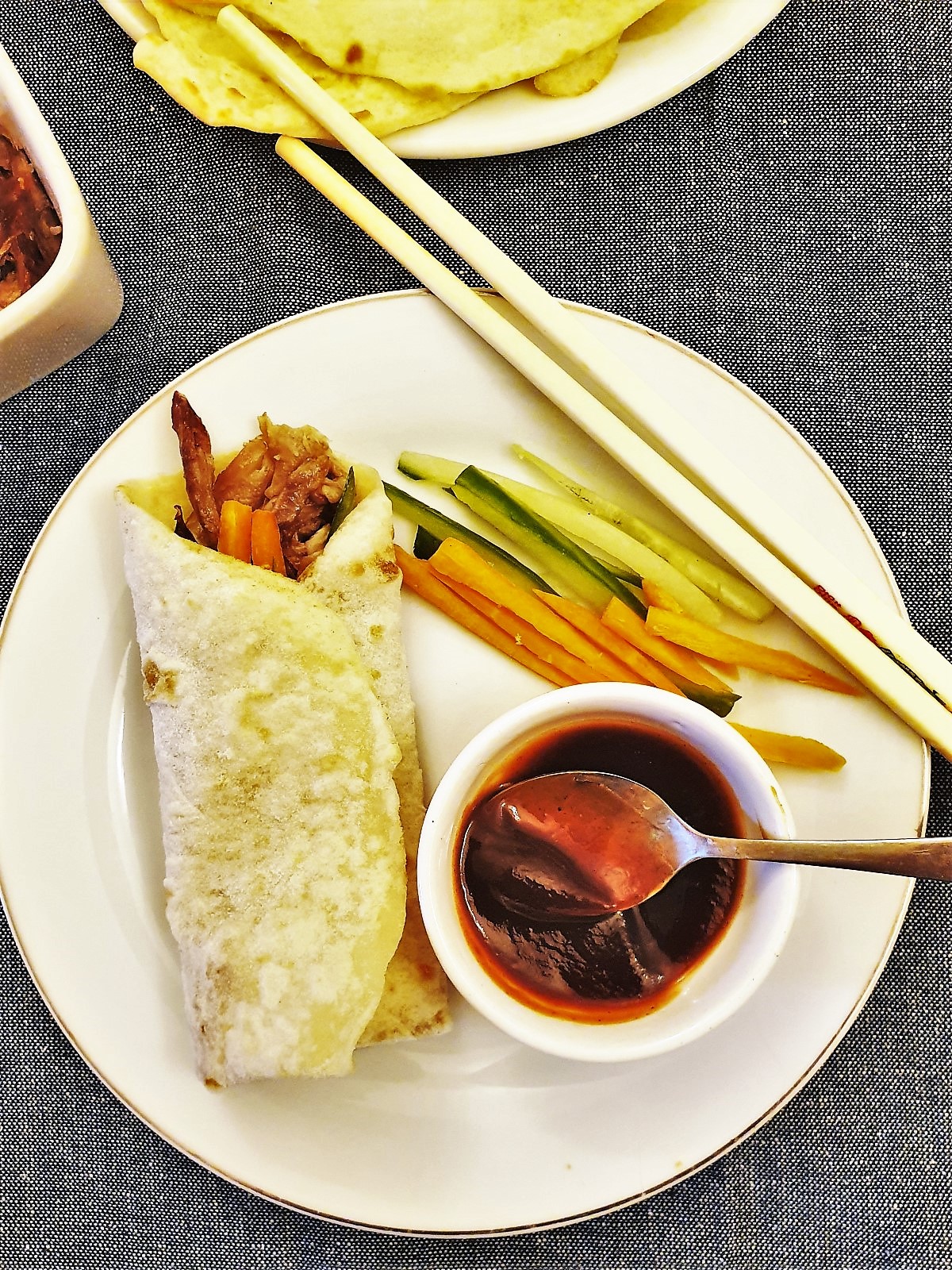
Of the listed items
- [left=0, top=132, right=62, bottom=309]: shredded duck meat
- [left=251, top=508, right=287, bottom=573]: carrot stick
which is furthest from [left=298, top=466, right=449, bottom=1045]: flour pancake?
[left=0, top=132, right=62, bottom=309]: shredded duck meat

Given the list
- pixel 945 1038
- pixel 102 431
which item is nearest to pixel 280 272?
pixel 102 431

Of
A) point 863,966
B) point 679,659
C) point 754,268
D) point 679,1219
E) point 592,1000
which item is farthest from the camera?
point 754,268

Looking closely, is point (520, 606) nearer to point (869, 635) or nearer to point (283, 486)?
point (283, 486)

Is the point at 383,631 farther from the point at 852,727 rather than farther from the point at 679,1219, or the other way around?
the point at 679,1219

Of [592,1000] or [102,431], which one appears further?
[102,431]

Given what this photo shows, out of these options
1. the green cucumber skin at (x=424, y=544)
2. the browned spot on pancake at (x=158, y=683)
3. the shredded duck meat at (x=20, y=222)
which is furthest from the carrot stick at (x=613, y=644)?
the shredded duck meat at (x=20, y=222)

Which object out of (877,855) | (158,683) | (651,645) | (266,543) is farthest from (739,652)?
(158,683)

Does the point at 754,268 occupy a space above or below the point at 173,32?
below
